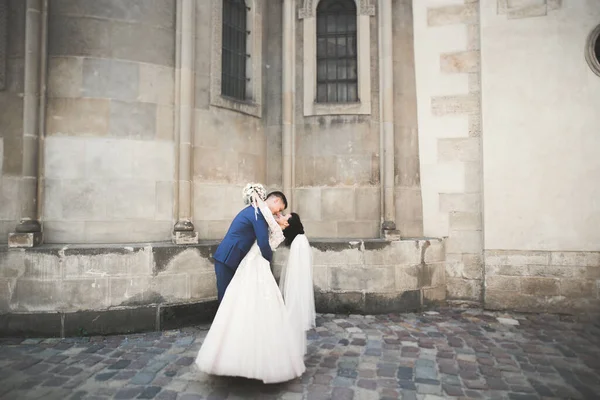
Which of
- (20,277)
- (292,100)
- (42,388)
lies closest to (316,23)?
(292,100)

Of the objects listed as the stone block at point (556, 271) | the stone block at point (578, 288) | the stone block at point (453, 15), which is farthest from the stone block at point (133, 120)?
the stone block at point (578, 288)

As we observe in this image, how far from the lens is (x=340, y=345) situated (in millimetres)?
5000

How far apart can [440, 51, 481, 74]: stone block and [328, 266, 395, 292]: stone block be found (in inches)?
143

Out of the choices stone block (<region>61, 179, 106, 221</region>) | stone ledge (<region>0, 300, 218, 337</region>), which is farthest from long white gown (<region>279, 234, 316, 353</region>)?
stone block (<region>61, 179, 106, 221</region>)

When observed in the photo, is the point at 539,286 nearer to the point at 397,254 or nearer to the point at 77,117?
the point at 397,254

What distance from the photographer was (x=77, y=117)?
18.7 ft

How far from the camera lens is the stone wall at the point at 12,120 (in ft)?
18.1

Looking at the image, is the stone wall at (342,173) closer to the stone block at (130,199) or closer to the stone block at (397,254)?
the stone block at (397,254)

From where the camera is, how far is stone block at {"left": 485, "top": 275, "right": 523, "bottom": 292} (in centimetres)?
667

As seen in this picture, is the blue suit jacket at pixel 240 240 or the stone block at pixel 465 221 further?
the stone block at pixel 465 221

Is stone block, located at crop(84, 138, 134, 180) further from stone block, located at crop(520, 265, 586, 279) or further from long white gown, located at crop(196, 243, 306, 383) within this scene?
stone block, located at crop(520, 265, 586, 279)

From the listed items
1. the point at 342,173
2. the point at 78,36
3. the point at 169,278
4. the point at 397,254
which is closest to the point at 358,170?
the point at 342,173

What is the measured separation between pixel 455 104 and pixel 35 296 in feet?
23.0

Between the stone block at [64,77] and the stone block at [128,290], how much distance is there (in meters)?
2.69
